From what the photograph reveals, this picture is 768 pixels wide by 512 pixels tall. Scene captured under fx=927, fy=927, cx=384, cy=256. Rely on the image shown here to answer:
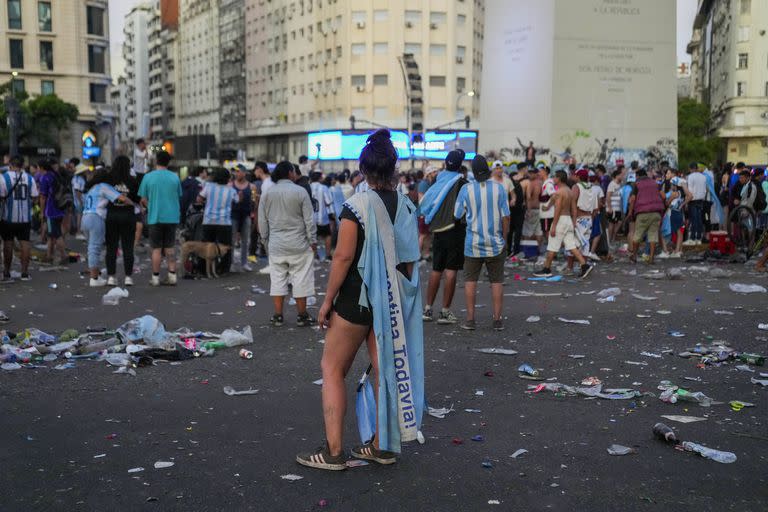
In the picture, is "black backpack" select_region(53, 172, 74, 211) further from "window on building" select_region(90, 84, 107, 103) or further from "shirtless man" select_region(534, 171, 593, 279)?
"window on building" select_region(90, 84, 107, 103)

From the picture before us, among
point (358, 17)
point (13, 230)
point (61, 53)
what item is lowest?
point (13, 230)

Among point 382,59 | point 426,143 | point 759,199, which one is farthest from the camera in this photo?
point 382,59

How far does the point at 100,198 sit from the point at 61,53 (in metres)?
74.4

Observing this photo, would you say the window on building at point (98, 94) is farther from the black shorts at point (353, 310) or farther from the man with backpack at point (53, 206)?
the black shorts at point (353, 310)

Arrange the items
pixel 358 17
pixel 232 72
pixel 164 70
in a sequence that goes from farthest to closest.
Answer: pixel 164 70 < pixel 232 72 < pixel 358 17

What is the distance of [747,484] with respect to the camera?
199 inches

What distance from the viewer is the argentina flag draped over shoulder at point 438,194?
1069cm

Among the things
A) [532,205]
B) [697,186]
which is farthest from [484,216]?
[697,186]

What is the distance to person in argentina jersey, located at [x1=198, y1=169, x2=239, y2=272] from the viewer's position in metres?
15.2

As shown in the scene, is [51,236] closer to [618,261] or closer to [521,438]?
[618,261]

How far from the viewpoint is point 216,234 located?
15617 mm

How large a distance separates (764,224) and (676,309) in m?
8.57

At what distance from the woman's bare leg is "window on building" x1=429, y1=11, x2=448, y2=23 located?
82.1m

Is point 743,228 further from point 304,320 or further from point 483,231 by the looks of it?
point 304,320
